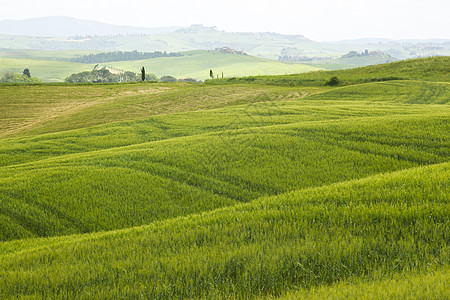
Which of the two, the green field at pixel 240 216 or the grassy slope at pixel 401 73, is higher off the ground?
the grassy slope at pixel 401 73

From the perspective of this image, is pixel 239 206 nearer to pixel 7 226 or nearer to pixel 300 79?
pixel 7 226

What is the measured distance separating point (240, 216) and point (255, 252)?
1.78 m

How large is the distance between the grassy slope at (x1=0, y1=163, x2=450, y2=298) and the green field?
0.09 feet

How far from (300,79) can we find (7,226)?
6344cm

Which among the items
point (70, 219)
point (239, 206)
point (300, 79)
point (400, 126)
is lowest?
point (70, 219)

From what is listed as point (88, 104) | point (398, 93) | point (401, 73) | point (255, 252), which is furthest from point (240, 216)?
point (401, 73)

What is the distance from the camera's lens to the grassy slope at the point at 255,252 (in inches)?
172

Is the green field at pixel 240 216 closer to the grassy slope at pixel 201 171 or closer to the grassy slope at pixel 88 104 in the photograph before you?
the grassy slope at pixel 201 171

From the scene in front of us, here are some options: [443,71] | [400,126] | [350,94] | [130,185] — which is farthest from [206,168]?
[443,71]

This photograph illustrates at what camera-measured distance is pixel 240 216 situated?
6.71 metres

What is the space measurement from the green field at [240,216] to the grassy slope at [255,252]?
26 mm

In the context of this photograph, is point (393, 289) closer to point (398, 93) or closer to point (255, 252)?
point (255, 252)

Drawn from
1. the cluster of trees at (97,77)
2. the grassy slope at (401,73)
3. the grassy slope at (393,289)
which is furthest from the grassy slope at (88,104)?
the cluster of trees at (97,77)

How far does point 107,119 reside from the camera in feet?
115
